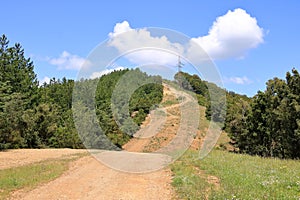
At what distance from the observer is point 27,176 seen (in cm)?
1577

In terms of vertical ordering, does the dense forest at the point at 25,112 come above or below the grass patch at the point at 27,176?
above

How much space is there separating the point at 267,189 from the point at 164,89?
9.70 metres

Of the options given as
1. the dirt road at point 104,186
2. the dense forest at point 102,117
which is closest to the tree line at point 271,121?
the dense forest at point 102,117

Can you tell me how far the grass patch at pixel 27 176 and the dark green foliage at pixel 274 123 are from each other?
26149 millimetres

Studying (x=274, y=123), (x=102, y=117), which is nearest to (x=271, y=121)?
(x=274, y=123)

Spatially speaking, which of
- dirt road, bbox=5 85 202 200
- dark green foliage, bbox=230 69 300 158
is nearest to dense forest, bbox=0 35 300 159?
dark green foliage, bbox=230 69 300 158

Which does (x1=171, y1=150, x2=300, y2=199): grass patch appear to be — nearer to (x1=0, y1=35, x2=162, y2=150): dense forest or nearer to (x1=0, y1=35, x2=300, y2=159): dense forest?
(x1=0, y1=35, x2=300, y2=159): dense forest

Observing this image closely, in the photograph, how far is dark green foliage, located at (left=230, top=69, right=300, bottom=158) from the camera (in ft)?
122

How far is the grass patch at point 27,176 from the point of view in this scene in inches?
534

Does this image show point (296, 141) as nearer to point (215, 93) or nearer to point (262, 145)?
point (262, 145)

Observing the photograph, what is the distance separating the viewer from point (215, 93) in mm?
17125

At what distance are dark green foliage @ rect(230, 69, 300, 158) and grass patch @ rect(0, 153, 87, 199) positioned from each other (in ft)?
85.8

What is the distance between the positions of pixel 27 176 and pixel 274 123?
111ft

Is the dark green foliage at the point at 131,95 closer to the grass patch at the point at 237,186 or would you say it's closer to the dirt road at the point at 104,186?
the dirt road at the point at 104,186
